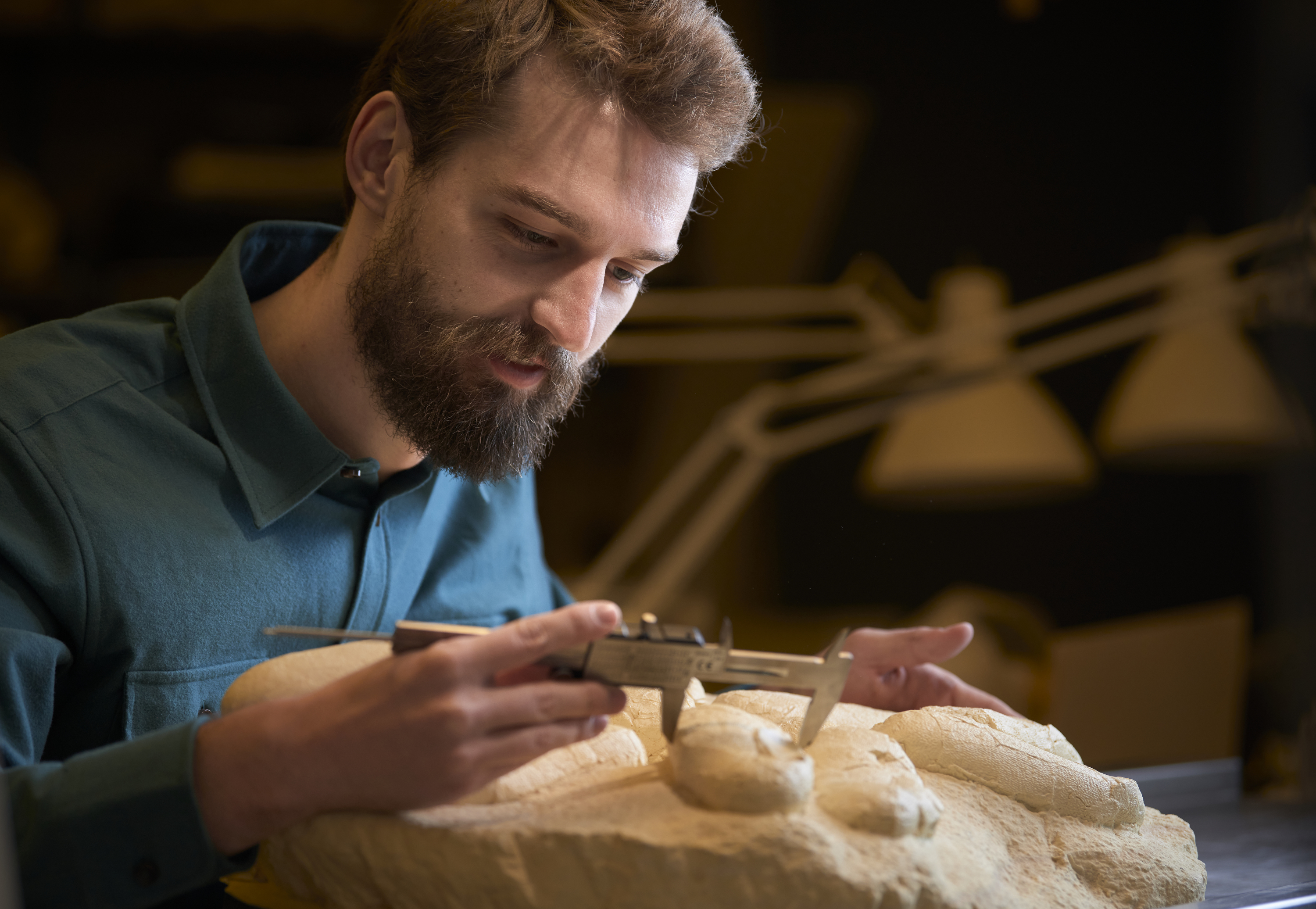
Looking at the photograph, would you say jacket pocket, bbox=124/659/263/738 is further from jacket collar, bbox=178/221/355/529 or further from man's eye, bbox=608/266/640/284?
man's eye, bbox=608/266/640/284

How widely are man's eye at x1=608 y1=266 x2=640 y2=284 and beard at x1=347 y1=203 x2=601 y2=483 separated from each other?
0.11 meters

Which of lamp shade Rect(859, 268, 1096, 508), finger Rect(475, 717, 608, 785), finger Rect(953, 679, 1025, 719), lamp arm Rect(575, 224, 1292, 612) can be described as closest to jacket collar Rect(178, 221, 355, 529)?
finger Rect(475, 717, 608, 785)

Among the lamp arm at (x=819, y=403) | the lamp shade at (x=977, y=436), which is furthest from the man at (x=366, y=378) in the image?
the lamp shade at (x=977, y=436)

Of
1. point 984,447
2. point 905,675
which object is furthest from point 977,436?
point 905,675

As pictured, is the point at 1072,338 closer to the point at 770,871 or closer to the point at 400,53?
the point at 400,53

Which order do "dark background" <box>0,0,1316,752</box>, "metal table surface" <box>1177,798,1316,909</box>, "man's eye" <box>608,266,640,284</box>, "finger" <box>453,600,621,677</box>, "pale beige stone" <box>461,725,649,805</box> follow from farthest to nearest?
1. "dark background" <box>0,0,1316,752</box>
2. "man's eye" <box>608,266,640,284</box>
3. "metal table surface" <box>1177,798,1316,909</box>
4. "pale beige stone" <box>461,725,649,805</box>
5. "finger" <box>453,600,621,677</box>

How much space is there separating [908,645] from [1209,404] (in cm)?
209

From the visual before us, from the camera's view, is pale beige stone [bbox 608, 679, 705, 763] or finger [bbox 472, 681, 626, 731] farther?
pale beige stone [bbox 608, 679, 705, 763]

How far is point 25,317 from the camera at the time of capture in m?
2.28

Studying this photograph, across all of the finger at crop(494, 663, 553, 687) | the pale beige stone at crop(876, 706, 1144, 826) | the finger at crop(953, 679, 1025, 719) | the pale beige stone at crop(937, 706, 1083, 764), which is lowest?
the pale beige stone at crop(876, 706, 1144, 826)

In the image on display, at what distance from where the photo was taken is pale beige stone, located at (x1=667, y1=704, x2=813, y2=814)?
0.78 metres

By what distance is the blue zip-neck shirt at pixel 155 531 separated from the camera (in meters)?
0.97

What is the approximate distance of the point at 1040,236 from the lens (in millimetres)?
2969

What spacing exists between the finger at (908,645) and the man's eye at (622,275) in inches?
19.1
